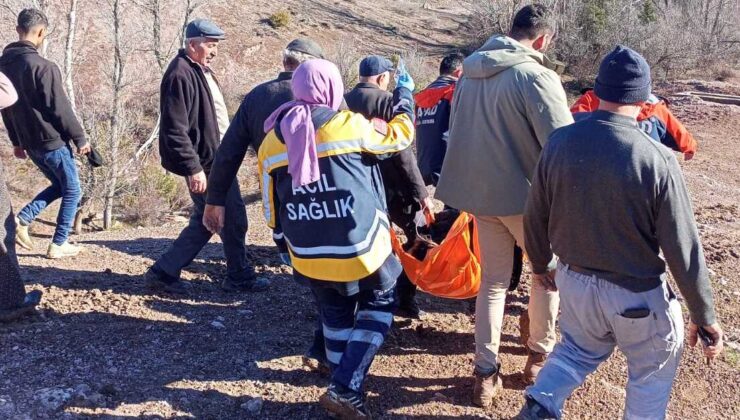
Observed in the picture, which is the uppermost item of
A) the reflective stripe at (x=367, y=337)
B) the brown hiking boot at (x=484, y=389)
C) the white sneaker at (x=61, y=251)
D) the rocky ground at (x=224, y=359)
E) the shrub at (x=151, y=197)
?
the reflective stripe at (x=367, y=337)

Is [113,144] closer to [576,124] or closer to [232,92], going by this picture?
[232,92]

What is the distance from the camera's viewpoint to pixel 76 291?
466 centimetres

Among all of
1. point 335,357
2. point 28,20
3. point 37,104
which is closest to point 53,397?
point 335,357

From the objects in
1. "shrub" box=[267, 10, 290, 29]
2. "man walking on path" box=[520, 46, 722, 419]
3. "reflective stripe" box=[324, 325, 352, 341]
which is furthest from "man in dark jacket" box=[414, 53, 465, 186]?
"shrub" box=[267, 10, 290, 29]

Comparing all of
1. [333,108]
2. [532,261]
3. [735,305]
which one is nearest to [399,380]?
[532,261]

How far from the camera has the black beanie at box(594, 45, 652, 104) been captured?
102 inches

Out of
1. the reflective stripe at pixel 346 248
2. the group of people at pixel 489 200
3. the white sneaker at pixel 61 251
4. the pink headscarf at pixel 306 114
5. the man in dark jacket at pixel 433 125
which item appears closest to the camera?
the group of people at pixel 489 200

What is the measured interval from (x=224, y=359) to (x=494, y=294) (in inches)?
60.8

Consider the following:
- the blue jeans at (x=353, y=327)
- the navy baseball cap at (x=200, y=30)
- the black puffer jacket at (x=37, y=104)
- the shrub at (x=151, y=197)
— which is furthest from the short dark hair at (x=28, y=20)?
the shrub at (x=151, y=197)

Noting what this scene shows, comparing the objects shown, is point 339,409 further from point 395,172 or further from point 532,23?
point 532,23

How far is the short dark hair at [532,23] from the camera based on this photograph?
3379 mm

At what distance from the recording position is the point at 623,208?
100.0 inches

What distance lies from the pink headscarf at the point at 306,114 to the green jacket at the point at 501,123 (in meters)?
0.68

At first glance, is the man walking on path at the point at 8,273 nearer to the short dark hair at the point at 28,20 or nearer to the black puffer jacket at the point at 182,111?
the black puffer jacket at the point at 182,111
